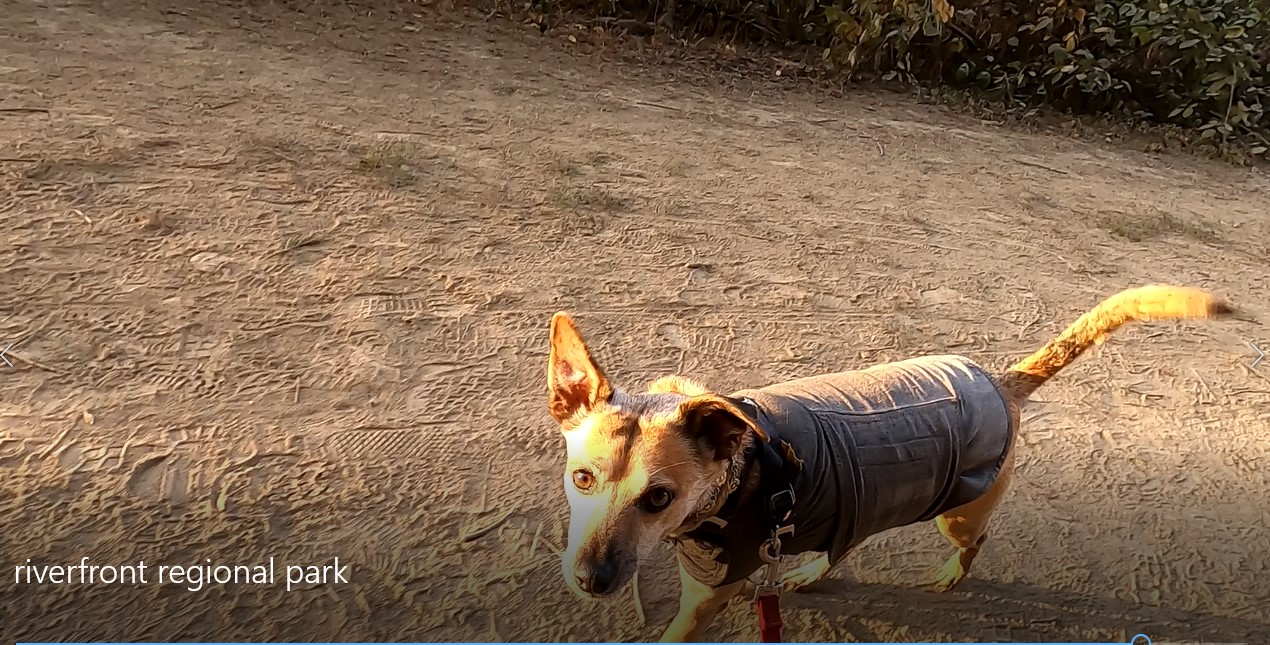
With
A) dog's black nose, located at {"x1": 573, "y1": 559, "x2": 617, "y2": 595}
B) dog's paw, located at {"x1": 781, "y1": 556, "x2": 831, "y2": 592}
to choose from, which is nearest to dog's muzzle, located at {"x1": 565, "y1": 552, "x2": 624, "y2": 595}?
dog's black nose, located at {"x1": 573, "y1": 559, "x2": 617, "y2": 595}

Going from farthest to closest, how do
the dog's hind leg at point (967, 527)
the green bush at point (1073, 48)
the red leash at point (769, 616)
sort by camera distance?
the green bush at point (1073, 48)
the dog's hind leg at point (967, 527)
the red leash at point (769, 616)

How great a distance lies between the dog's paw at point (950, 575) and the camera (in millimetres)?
2531

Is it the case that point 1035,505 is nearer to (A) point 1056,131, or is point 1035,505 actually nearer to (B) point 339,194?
(B) point 339,194

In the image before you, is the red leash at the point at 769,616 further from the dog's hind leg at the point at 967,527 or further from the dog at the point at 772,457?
the dog's hind leg at the point at 967,527

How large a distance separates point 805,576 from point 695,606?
0.58m

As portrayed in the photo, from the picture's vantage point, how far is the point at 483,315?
361cm

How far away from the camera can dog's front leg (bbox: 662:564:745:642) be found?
200 cm

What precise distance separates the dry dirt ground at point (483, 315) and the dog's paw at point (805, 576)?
0.05m

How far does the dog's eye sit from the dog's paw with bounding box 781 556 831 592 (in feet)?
3.06

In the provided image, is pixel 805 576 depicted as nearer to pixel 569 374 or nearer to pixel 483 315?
pixel 569 374

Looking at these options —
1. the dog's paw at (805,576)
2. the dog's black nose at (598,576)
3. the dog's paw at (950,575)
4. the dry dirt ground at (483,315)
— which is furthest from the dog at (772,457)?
the dry dirt ground at (483,315)

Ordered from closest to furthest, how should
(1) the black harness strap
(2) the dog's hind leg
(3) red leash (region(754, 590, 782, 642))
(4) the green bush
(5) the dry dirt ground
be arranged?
(1) the black harness strap → (3) red leash (region(754, 590, 782, 642)) → (2) the dog's hind leg → (5) the dry dirt ground → (4) the green bush

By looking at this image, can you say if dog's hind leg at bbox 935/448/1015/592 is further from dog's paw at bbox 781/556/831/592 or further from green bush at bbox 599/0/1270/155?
green bush at bbox 599/0/1270/155

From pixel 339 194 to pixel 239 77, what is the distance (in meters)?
1.70
